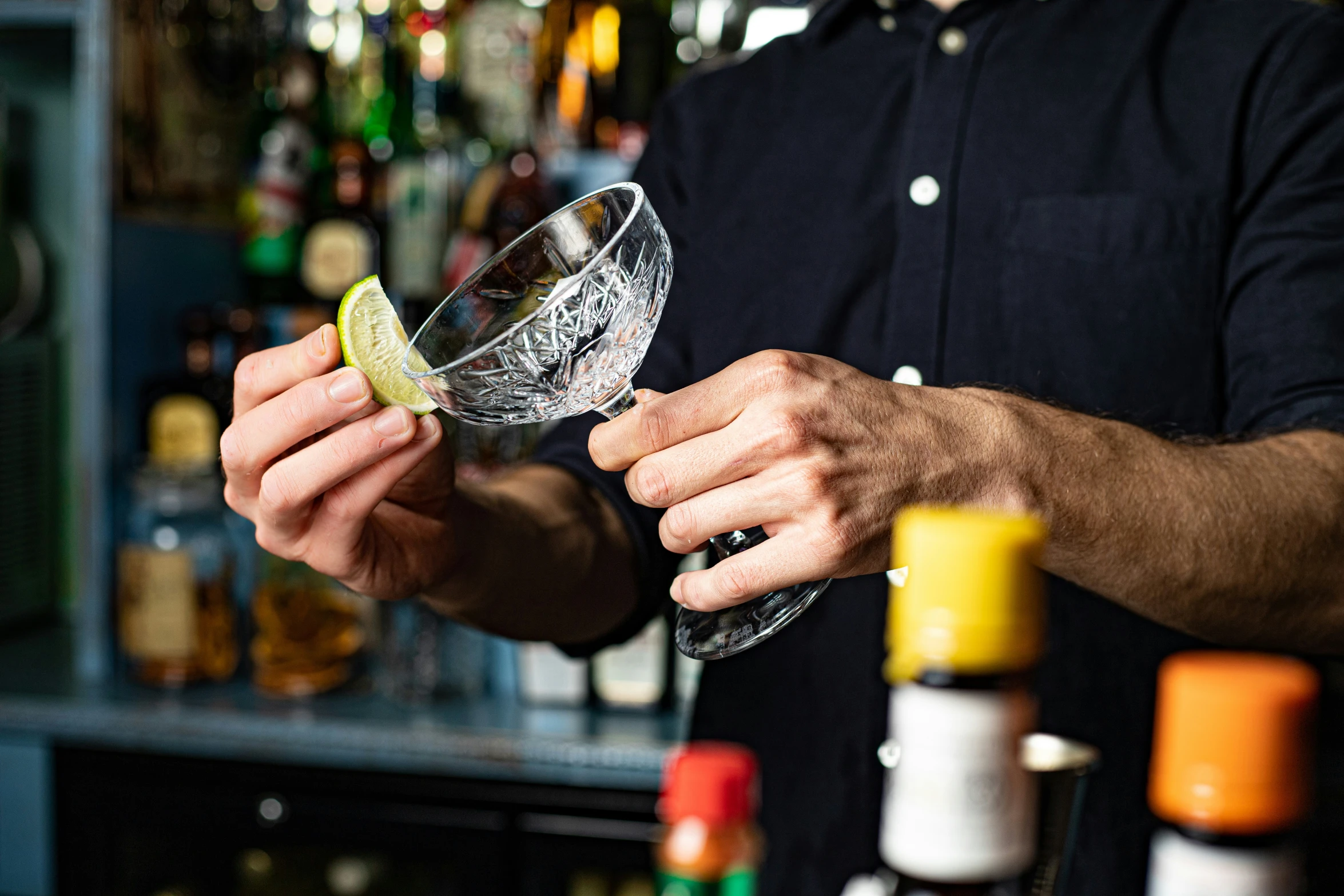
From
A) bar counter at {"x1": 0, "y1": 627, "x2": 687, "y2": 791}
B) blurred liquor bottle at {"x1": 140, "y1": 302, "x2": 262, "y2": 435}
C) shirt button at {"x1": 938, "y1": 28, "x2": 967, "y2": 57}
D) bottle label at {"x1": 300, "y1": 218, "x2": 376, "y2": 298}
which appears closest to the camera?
shirt button at {"x1": 938, "y1": 28, "x2": 967, "y2": 57}

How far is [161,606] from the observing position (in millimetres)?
1919

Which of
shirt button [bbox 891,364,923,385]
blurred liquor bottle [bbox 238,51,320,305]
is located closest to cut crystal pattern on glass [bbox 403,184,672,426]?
shirt button [bbox 891,364,923,385]

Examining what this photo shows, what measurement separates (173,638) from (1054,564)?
154 cm

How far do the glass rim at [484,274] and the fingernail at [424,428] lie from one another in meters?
0.05

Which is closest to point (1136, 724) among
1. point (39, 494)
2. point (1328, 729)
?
point (1328, 729)

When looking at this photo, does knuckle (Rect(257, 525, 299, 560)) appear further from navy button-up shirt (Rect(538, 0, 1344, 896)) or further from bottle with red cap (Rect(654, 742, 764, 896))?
bottle with red cap (Rect(654, 742, 764, 896))

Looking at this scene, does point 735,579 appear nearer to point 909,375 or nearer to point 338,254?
point 909,375

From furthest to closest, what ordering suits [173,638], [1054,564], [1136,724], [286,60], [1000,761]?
[286,60]
[173,638]
[1136,724]
[1054,564]
[1000,761]

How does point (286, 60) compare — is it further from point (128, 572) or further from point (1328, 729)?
point (1328, 729)

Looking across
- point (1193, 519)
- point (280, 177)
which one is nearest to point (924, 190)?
point (1193, 519)

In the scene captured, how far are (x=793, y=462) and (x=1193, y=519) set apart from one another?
331 millimetres

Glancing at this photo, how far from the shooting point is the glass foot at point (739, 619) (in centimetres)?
74

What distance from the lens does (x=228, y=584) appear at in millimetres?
1976

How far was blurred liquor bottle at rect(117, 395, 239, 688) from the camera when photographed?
192 centimetres
